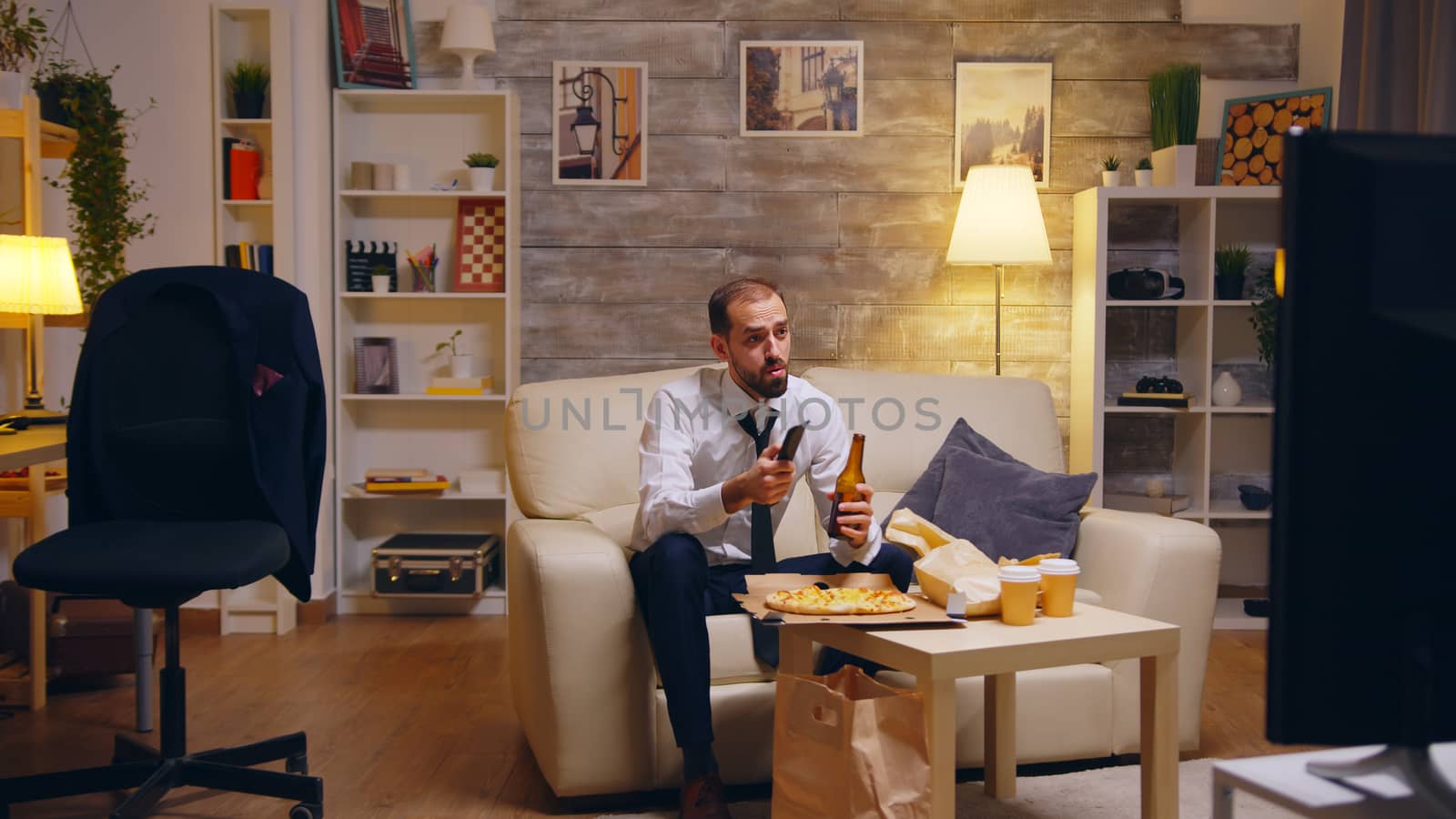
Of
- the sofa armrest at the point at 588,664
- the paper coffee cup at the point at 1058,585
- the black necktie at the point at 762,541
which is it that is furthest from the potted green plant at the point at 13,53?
the paper coffee cup at the point at 1058,585

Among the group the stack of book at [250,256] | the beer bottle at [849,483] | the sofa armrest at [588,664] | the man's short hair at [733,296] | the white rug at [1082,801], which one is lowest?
the white rug at [1082,801]

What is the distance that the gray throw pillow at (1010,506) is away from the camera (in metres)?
2.75

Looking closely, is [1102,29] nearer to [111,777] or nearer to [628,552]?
[628,552]

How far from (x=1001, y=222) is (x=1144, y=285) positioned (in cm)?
58

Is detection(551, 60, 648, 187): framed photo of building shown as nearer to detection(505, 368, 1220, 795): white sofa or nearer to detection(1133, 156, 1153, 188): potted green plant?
detection(505, 368, 1220, 795): white sofa

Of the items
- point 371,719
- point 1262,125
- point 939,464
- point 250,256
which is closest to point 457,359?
point 250,256

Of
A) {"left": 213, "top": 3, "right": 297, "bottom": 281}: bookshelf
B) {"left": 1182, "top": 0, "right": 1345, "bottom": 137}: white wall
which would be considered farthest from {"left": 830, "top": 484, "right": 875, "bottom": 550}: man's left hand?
{"left": 1182, "top": 0, "right": 1345, "bottom": 137}: white wall

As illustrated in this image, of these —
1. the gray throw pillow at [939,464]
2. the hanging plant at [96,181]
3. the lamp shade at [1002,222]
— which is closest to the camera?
the gray throw pillow at [939,464]

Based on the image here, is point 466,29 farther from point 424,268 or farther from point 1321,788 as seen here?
point 1321,788

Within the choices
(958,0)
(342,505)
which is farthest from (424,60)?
(958,0)

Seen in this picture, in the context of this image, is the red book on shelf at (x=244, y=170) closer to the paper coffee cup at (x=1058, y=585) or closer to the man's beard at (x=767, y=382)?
the man's beard at (x=767, y=382)

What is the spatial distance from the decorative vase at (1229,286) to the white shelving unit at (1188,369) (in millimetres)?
43

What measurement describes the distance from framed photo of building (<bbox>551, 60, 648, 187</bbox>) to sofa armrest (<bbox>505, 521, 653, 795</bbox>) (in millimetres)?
2224

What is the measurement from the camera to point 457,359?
14.0 feet
